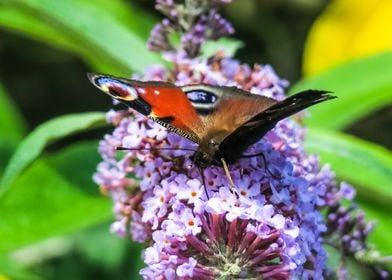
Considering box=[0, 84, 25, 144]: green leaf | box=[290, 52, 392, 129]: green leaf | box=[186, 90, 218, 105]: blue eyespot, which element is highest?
box=[0, 84, 25, 144]: green leaf

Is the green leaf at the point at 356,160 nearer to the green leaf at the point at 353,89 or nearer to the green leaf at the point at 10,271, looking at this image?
the green leaf at the point at 353,89

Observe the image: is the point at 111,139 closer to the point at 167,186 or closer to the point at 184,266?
the point at 167,186

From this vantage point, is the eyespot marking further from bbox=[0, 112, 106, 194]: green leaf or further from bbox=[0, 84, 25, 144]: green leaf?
bbox=[0, 84, 25, 144]: green leaf

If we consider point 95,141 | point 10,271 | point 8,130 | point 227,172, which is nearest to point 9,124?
point 8,130

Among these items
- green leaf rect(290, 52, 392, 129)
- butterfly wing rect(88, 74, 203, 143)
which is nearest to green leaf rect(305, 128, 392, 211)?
green leaf rect(290, 52, 392, 129)

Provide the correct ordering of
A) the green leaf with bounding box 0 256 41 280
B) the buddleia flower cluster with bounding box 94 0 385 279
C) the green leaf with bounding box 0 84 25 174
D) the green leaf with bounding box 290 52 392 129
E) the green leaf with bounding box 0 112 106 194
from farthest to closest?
the green leaf with bounding box 0 84 25 174, the green leaf with bounding box 290 52 392 129, the green leaf with bounding box 0 256 41 280, the green leaf with bounding box 0 112 106 194, the buddleia flower cluster with bounding box 94 0 385 279

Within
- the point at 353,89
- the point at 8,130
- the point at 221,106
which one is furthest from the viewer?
the point at 8,130

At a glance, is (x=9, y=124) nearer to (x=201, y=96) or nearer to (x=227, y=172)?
(x=201, y=96)
